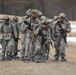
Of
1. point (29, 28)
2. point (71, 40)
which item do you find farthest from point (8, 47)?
point (71, 40)

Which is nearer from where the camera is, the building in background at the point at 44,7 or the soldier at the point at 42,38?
the soldier at the point at 42,38

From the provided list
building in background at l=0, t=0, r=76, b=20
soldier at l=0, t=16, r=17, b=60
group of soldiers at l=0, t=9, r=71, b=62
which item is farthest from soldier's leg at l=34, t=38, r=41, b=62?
building in background at l=0, t=0, r=76, b=20

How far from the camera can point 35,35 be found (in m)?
15.3

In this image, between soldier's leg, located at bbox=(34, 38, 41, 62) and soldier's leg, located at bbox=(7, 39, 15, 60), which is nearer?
soldier's leg, located at bbox=(34, 38, 41, 62)

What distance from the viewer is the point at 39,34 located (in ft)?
50.3

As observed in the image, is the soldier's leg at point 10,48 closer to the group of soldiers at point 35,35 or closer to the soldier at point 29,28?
the group of soldiers at point 35,35

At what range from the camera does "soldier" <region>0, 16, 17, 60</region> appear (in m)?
15.8

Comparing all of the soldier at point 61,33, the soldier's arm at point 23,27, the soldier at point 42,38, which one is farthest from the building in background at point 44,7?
the soldier at point 42,38

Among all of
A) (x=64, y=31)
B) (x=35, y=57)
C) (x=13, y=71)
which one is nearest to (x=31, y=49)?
(x=35, y=57)

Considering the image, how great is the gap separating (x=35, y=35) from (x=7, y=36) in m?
1.16

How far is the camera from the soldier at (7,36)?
15773mm

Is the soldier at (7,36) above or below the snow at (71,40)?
above

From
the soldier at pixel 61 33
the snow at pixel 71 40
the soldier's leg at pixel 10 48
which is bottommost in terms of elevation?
the snow at pixel 71 40

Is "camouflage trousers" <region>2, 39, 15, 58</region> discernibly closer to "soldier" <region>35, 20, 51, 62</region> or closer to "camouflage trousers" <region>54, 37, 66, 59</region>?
"soldier" <region>35, 20, 51, 62</region>
